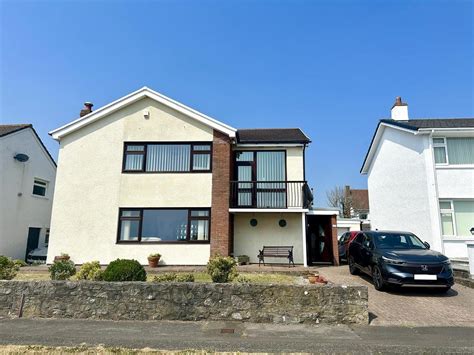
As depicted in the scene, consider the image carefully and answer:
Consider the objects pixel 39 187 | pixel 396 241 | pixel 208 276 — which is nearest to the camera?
pixel 396 241

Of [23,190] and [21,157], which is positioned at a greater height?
[21,157]

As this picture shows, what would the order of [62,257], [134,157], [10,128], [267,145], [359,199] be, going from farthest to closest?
[359,199] < [10,128] < [267,145] < [134,157] < [62,257]

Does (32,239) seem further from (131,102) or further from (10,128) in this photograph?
(131,102)

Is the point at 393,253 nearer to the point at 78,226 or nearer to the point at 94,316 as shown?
the point at 94,316

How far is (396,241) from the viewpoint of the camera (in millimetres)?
9453

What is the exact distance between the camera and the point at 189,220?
13.3 m

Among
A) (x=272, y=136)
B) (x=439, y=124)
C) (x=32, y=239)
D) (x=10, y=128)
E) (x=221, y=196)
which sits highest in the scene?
(x=10, y=128)

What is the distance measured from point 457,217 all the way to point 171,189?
41.1ft

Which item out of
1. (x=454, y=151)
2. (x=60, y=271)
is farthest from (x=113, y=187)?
(x=454, y=151)

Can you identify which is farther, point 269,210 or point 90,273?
point 269,210

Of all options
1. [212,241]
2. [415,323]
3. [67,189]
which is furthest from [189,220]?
[415,323]

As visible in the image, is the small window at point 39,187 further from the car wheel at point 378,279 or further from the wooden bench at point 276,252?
the car wheel at point 378,279

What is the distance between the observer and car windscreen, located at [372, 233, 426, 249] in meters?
9.21

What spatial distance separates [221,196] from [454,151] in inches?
421
